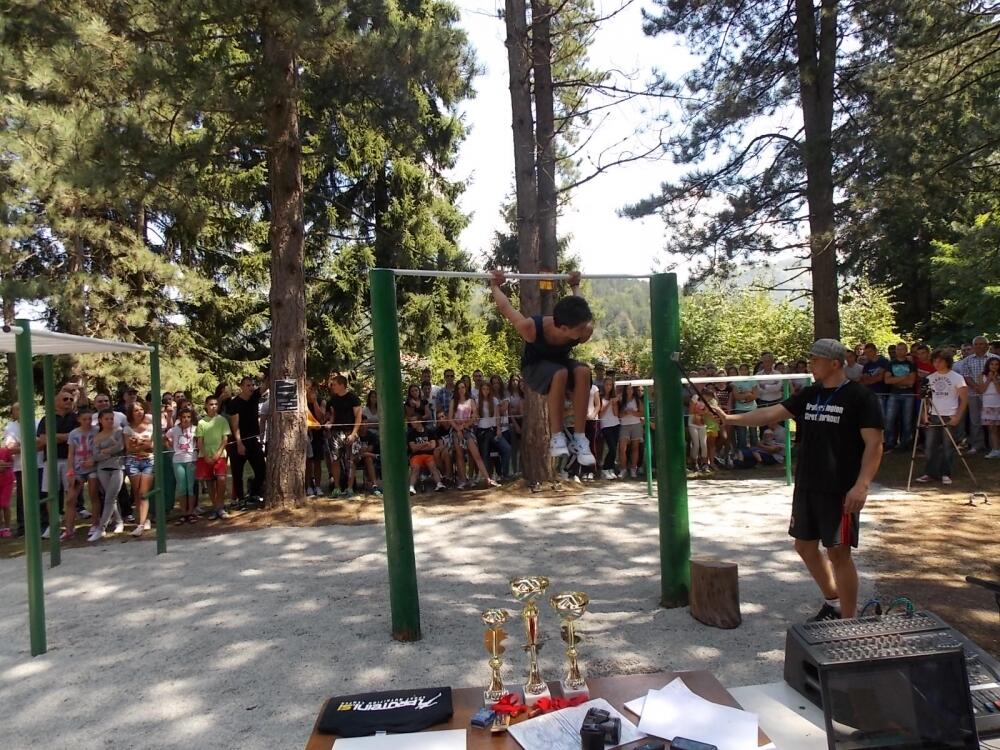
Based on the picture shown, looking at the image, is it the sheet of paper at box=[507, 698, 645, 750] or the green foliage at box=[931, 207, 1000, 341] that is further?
the green foliage at box=[931, 207, 1000, 341]

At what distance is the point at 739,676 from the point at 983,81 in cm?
861

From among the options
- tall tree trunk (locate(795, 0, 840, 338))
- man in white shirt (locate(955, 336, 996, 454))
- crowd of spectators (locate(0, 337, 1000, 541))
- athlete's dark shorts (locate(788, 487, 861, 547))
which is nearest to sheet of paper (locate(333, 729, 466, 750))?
athlete's dark shorts (locate(788, 487, 861, 547))

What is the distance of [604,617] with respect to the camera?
4625mm

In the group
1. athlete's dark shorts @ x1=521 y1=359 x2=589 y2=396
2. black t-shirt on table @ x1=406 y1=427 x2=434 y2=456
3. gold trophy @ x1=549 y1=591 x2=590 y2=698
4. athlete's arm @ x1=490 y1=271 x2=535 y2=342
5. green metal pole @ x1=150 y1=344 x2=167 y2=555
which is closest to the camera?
gold trophy @ x1=549 y1=591 x2=590 y2=698

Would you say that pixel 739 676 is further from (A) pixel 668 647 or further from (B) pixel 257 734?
(B) pixel 257 734

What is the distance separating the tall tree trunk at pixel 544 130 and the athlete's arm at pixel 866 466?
6455 mm

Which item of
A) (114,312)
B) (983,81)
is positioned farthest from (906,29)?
(114,312)

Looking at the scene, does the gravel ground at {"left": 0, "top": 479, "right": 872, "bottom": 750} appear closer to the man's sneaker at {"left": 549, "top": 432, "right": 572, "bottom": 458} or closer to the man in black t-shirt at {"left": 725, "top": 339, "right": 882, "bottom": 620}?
the man in black t-shirt at {"left": 725, "top": 339, "right": 882, "bottom": 620}

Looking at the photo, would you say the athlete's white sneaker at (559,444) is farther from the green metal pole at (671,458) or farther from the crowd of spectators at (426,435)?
the crowd of spectators at (426,435)

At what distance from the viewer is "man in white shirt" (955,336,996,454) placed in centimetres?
961

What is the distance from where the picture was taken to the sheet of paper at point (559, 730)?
2.31 m

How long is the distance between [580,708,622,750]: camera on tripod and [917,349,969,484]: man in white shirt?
7562mm

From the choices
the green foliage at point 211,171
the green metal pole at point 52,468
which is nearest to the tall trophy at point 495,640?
the green metal pole at point 52,468

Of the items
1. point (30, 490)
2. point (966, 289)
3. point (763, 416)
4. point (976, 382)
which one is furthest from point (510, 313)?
point (966, 289)
